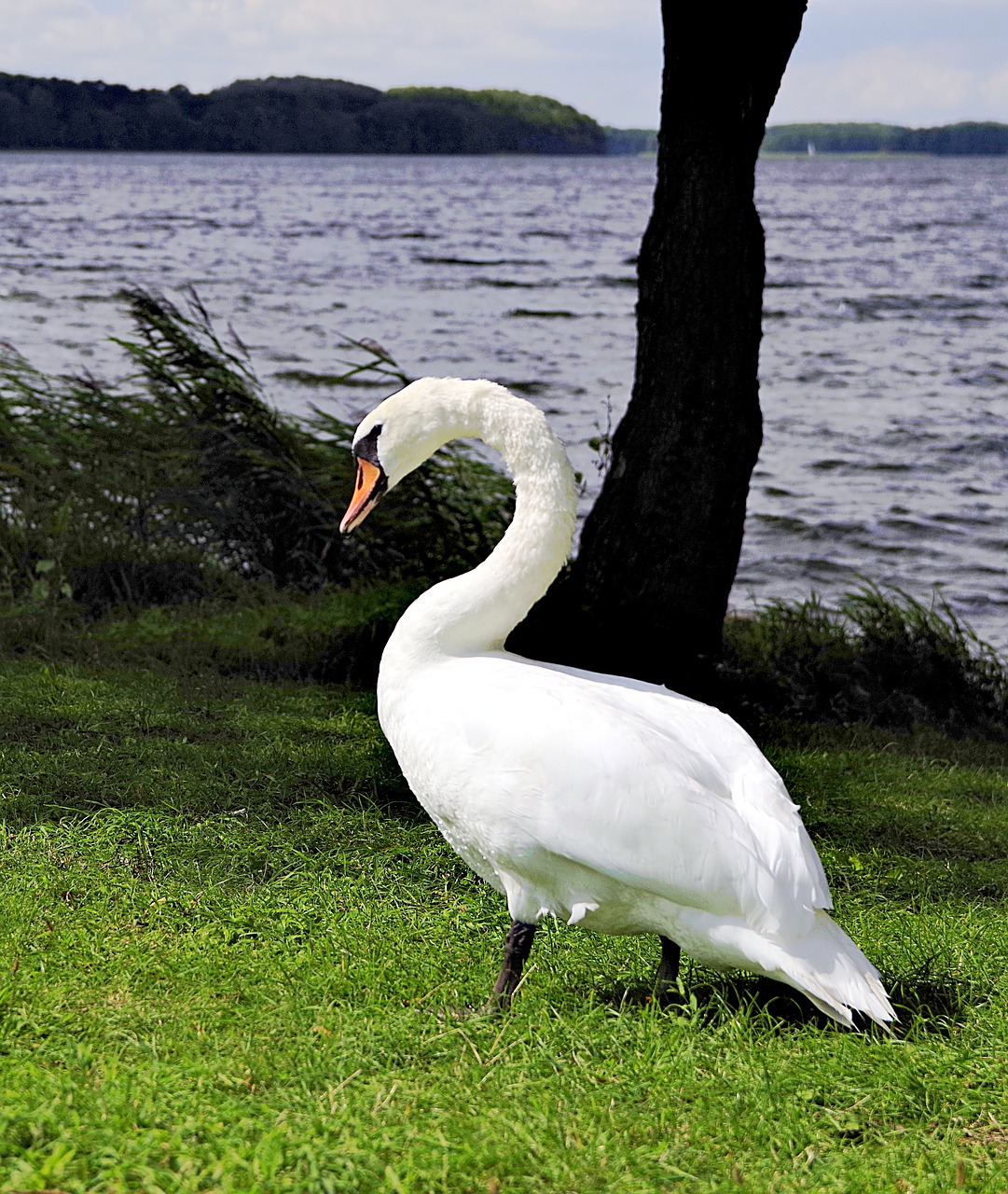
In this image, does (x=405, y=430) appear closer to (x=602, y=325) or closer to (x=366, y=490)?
(x=366, y=490)

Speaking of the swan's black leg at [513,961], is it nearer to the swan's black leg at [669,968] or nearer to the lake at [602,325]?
the swan's black leg at [669,968]

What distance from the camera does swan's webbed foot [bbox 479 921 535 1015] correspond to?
3.27 metres

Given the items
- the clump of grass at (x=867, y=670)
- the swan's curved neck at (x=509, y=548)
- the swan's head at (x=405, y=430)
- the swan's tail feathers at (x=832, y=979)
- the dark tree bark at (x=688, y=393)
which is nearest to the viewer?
the swan's tail feathers at (x=832, y=979)

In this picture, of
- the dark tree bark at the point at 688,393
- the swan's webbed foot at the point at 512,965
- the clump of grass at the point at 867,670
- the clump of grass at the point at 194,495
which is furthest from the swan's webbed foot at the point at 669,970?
the clump of grass at the point at 194,495

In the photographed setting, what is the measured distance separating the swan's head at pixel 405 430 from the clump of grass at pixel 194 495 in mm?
4333

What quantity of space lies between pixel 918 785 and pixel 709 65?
359cm

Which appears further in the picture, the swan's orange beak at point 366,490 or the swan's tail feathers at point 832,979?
the swan's orange beak at point 366,490

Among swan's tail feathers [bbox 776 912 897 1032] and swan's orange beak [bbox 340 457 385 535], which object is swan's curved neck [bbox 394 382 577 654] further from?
swan's tail feathers [bbox 776 912 897 1032]

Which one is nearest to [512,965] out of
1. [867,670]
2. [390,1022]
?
[390,1022]

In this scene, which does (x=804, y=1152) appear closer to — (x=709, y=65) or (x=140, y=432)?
(x=709, y=65)

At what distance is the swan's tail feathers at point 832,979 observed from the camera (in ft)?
9.49

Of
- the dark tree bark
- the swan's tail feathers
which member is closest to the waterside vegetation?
the swan's tail feathers

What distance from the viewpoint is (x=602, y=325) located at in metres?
20.9

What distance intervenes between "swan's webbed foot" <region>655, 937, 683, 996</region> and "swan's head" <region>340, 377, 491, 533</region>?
140 centimetres
